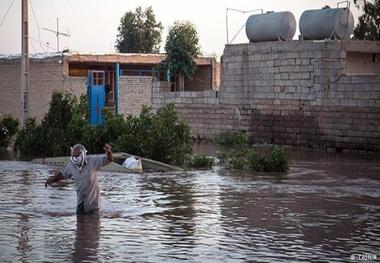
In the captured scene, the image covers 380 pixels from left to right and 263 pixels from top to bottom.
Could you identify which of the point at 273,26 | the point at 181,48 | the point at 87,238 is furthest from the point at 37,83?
the point at 87,238

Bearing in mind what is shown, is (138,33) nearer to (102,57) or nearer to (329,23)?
(102,57)

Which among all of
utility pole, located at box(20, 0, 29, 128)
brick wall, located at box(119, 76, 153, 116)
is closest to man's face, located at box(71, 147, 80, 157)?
utility pole, located at box(20, 0, 29, 128)

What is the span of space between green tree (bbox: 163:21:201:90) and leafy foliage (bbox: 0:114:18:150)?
1369 centimetres

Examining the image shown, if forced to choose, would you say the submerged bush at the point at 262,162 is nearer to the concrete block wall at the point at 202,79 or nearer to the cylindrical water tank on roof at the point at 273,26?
the cylindrical water tank on roof at the point at 273,26

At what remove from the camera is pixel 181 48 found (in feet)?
133

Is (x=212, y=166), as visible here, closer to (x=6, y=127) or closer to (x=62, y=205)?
(x=62, y=205)

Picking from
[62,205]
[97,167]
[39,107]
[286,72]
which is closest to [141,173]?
[62,205]

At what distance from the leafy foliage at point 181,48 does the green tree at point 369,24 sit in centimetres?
880

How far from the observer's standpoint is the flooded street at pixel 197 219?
30.6 feet

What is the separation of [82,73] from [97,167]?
32425 millimetres

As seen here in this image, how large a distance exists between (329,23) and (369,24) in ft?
30.3

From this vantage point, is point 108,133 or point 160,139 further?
point 108,133

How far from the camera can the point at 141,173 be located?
19047 mm

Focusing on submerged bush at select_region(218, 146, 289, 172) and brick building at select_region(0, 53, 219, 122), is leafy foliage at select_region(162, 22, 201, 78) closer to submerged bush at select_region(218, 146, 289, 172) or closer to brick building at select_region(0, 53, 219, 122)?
brick building at select_region(0, 53, 219, 122)
